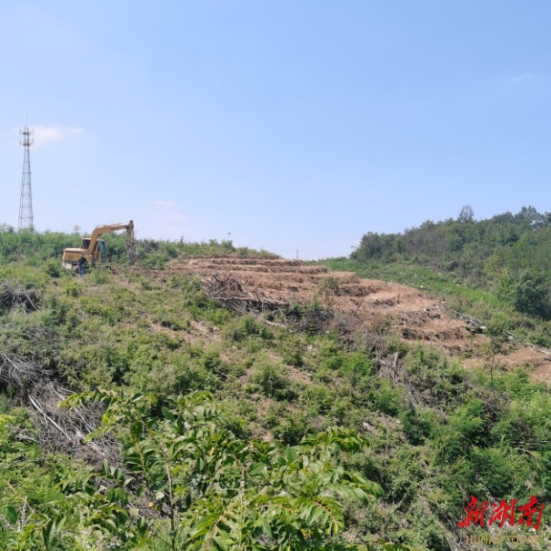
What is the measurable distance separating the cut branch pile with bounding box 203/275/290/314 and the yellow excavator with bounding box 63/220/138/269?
5.64m

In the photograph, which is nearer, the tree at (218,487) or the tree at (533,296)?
the tree at (218,487)

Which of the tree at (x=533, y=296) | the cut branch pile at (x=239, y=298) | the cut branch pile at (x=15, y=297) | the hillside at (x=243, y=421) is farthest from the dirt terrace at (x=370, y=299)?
the cut branch pile at (x=15, y=297)

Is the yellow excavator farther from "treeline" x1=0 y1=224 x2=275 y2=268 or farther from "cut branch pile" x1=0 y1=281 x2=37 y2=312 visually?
"cut branch pile" x1=0 y1=281 x2=37 y2=312

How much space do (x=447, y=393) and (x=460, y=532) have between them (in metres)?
3.04

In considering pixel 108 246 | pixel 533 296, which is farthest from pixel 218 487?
pixel 533 296

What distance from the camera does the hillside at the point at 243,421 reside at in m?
1.71

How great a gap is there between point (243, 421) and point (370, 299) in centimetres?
1467

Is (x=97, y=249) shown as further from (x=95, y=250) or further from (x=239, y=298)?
(x=239, y=298)

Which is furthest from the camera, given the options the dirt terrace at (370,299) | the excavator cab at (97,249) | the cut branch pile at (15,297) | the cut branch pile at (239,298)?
the excavator cab at (97,249)

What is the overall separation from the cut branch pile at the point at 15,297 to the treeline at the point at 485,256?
19076mm

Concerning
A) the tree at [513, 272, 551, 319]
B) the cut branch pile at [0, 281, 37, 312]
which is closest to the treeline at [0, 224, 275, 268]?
the cut branch pile at [0, 281, 37, 312]

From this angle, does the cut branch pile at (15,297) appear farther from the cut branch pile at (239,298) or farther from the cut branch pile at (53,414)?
the cut branch pile at (239,298)

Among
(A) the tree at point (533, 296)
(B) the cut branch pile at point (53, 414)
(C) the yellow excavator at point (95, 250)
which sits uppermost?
(C) the yellow excavator at point (95, 250)

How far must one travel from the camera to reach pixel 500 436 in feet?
23.9
